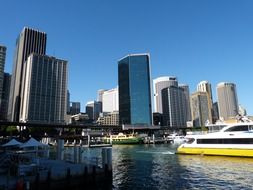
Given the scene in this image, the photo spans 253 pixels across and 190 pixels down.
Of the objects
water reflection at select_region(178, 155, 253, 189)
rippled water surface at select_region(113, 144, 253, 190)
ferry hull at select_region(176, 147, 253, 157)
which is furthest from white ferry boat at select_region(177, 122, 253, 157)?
rippled water surface at select_region(113, 144, 253, 190)

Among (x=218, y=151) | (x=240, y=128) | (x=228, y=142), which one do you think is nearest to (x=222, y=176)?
(x=228, y=142)

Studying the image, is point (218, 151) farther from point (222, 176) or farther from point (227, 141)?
point (222, 176)

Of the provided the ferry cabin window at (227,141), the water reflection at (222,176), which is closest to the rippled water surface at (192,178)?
the water reflection at (222,176)

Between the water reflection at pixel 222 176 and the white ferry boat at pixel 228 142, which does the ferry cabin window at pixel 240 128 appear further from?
the water reflection at pixel 222 176

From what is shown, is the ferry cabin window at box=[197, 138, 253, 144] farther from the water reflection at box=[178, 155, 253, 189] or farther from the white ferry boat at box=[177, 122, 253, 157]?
the water reflection at box=[178, 155, 253, 189]

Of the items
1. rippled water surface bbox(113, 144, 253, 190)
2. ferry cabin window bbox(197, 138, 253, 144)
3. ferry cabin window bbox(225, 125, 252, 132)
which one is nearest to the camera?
rippled water surface bbox(113, 144, 253, 190)

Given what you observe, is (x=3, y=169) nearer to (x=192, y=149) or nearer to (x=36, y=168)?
(x=36, y=168)

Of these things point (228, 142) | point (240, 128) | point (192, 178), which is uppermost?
point (240, 128)

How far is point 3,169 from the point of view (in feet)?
96.1

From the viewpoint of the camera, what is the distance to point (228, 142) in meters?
49.6

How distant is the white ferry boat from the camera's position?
1834 inches

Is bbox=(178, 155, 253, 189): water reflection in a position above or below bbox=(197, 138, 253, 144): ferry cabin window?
below

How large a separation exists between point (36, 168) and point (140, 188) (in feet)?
36.1

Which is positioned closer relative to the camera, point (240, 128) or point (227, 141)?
point (240, 128)
